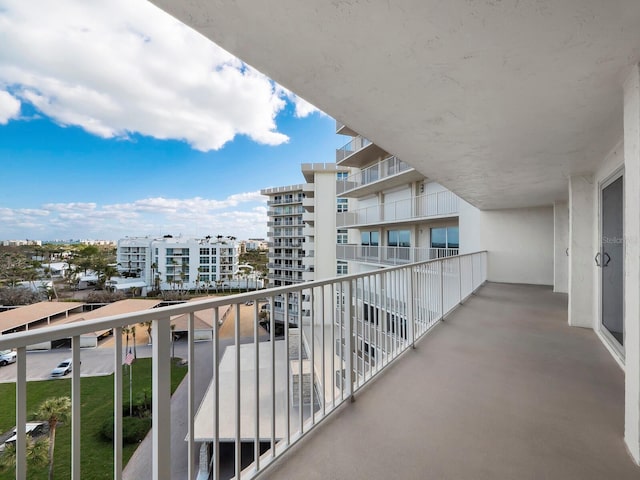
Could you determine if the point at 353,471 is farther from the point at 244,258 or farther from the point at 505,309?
the point at 244,258

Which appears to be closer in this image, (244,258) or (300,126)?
(244,258)

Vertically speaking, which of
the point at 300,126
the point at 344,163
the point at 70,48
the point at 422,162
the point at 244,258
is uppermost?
the point at 300,126

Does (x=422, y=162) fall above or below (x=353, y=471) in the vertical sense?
above

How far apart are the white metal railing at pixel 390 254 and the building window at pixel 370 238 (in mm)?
946

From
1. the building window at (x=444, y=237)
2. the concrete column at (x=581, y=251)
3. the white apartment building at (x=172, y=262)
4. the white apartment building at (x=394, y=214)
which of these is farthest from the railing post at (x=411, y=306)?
the white apartment building at (x=172, y=262)

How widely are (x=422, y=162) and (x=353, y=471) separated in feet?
10.2

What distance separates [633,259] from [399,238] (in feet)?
37.2

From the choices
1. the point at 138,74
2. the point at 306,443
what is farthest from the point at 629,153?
the point at 138,74

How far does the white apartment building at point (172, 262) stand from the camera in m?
27.0

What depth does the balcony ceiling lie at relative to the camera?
1.23m

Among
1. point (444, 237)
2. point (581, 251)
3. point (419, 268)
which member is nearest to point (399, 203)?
point (444, 237)

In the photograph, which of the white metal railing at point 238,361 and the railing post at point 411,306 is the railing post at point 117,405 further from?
the railing post at point 411,306

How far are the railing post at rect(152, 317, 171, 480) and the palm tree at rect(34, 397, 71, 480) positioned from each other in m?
0.24

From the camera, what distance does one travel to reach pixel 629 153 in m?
1.67
